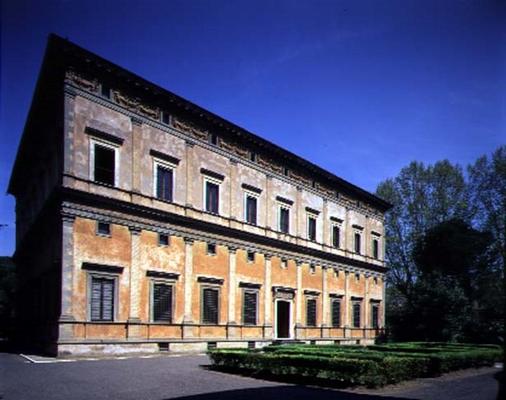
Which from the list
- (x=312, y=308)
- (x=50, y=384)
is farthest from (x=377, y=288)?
(x=50, y=384)

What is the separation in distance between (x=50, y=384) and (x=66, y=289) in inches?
325

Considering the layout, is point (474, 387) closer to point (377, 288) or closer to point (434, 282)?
point (434, 282)

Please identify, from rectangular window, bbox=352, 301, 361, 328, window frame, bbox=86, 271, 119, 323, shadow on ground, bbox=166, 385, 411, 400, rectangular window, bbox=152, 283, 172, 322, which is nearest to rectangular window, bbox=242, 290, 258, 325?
rectangular window, bbox=152, 283, 172, 322

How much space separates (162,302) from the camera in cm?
2448

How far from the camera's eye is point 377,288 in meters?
45.4

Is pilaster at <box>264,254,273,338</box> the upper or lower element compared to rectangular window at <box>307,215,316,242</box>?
lower

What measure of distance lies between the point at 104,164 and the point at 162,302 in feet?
23.9

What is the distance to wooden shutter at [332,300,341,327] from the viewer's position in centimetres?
3822

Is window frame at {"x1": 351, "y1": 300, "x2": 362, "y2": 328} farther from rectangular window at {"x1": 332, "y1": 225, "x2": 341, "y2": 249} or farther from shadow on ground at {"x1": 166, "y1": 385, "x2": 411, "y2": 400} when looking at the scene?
shadow on ground at {"x1": 166, "y1": 385, "x2": 411, "y2": 400}

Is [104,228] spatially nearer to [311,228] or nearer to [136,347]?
[136,347]

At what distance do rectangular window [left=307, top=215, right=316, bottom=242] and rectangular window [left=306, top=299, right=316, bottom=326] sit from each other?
182 inches

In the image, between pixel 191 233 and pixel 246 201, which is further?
pixel 246 201

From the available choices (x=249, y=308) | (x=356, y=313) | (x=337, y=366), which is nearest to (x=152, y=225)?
(x=249, y=308)

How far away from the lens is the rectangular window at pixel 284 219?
34.1 m
